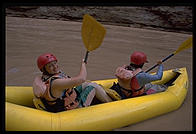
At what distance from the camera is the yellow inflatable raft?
64.9 inches

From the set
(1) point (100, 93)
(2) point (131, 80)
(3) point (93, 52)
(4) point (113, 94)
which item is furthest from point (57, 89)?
(3) point (93, 52)

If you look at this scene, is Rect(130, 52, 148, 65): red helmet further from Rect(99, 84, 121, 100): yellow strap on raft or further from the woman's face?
the woman's face

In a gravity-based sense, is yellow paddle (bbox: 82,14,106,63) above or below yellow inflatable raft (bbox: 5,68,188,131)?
above

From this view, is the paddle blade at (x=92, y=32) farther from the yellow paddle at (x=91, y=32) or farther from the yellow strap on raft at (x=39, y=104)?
the yellow strap on raft at (x=39, y=104)

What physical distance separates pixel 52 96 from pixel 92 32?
0.50m

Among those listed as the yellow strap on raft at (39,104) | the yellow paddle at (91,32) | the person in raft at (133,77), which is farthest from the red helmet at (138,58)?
the yellow strap on raft at (39,104)

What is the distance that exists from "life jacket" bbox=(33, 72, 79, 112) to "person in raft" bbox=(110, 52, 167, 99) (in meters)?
0.39

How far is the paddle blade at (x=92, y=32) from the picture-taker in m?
1.72

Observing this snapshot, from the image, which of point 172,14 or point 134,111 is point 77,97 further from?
point 172,14

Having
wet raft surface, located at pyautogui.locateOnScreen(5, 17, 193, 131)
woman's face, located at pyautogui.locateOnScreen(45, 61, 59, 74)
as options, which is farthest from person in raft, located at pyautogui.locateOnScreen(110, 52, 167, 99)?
woman's face, located at pyautogui.locateOnScreen(45, 61, 59, 74)

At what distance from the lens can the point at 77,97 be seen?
6.32 ft

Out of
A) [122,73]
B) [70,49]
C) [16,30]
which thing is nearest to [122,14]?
[70,49]

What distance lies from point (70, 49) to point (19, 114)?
95.4 inches

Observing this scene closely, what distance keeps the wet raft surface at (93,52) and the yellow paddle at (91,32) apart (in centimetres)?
63
